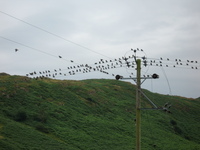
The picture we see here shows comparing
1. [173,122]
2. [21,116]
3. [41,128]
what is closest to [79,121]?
[41,128]

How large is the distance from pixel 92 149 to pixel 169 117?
42916 millimetres

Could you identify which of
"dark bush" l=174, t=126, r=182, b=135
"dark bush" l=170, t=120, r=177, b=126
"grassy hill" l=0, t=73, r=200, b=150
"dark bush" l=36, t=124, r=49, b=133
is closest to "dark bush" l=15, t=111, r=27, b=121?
"grassy hill" l=0, t=73, r=200, b=150

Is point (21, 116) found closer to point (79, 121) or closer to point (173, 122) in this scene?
point (79, 121)

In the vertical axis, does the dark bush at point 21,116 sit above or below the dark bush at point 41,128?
above

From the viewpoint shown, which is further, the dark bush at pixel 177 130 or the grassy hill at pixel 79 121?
the dark bush at pixel 177 130

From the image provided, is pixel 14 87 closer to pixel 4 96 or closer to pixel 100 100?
pixel 4 96

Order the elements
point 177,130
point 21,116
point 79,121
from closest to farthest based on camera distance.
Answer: point 21,116 < point 79,121 < point 177,130

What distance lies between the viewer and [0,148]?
31.6m

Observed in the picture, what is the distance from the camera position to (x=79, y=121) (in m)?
54.8

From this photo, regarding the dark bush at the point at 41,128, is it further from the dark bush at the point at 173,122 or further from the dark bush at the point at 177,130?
the dark bush at the point at 173,122

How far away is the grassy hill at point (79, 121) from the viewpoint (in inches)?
1645

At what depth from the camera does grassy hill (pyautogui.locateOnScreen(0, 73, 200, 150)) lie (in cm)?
4179

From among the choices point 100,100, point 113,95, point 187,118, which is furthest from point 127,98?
point 187,118

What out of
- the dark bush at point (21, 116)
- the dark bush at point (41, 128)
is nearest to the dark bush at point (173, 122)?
the dark bush at point (41, 128)
